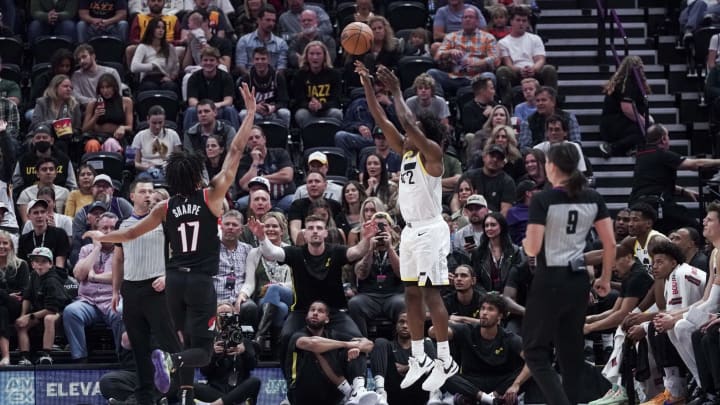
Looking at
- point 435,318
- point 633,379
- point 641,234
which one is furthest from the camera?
point 641,234

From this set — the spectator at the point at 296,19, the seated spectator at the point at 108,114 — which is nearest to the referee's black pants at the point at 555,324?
the seated spectator at the point at 108,114

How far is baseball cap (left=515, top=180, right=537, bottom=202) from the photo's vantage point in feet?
51.8

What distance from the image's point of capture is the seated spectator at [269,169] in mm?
16484

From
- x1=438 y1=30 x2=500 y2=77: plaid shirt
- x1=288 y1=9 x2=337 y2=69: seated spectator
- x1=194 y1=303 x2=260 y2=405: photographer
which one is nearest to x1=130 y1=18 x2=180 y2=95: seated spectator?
x1=288 y1=9 x2=337 y2=69: seated spectator

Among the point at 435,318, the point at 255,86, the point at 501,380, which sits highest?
the point at 255,86

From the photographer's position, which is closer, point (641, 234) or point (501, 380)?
point (501, 380)

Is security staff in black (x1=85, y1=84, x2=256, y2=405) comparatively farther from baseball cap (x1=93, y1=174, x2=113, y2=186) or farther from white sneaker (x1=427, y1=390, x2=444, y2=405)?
baseball cap (x1=93, y1=174, x2=113, y2=186)

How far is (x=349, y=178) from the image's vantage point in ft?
56.4

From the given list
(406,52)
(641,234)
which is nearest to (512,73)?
(406,52)

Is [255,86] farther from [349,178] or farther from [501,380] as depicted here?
[501,380]

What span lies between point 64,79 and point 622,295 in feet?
26.0

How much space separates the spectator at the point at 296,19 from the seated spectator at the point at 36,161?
4157 millimetres

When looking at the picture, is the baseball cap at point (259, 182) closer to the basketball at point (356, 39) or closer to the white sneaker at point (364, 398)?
the basketball at point (356, 39)

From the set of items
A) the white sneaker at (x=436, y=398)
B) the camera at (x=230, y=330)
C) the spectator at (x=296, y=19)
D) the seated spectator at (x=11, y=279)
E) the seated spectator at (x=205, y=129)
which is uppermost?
the spectator at (x=296, y=19)
